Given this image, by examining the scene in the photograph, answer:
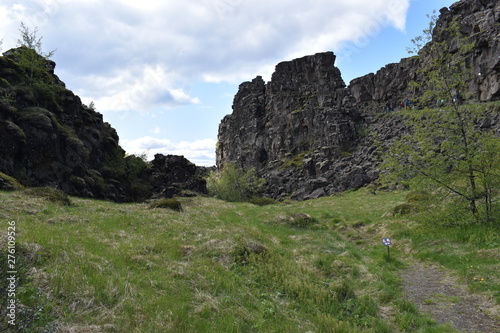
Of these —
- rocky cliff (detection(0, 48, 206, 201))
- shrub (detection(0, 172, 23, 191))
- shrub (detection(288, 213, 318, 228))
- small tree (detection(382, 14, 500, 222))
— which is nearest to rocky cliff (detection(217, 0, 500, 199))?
shrub (detection(288, 213, 318, 228))

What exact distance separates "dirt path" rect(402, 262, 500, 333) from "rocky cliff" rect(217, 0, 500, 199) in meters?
44.2

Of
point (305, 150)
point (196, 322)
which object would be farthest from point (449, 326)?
point (305, 150)

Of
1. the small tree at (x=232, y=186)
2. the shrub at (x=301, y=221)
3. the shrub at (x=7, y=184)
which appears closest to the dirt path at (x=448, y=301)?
the shrub at (x=301, y=221)

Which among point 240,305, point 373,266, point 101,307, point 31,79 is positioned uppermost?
point 31,79

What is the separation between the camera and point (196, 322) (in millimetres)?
6520

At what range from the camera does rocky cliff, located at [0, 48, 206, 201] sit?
28.8m

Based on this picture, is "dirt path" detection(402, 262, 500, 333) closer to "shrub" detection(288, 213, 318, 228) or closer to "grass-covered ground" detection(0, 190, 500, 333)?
"grass-covered ground" detection(0, 190, 500, 333)

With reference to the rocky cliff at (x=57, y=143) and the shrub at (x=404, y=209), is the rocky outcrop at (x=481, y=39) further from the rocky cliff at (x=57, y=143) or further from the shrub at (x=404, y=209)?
the rocky cliff at (x=57, y=143)

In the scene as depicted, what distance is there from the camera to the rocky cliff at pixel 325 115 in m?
52.1

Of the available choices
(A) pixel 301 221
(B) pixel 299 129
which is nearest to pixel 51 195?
(A) pixel 301 221

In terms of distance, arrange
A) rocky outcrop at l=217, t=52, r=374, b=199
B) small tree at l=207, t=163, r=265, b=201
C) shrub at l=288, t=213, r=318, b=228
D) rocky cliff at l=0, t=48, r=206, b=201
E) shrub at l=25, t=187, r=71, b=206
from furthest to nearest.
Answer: small tree at l=207, t=163, r=265, b=201 → rocky outcrop at l=217, t=52, r=374, b=199 → rocky cliff at l=0, t=48, r=206, b=201 → shrub at l=288, t=213, r=318, b=228 → shrub at l=25, t=187, r=71, b=206

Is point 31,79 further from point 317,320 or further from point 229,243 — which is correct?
point 317,320

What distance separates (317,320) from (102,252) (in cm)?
788

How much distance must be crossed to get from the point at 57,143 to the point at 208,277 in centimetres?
3242
